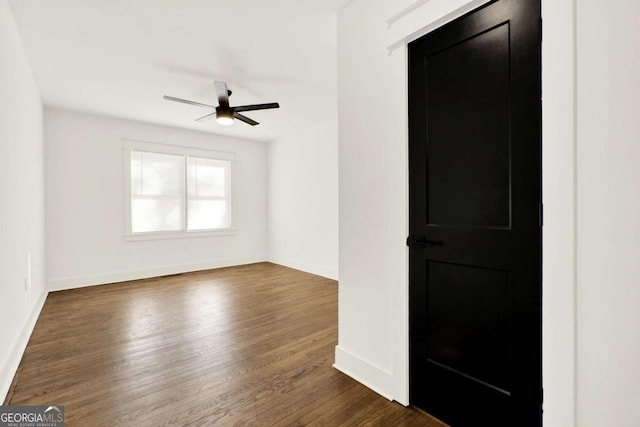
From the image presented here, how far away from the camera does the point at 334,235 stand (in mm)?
5027

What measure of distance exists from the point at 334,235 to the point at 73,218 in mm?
4043

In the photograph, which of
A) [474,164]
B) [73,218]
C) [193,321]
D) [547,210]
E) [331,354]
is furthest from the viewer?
[73,218]

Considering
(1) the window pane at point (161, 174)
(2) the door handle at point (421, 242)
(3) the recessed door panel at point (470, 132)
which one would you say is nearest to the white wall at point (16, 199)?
(1) the window pane at point (161, 174)

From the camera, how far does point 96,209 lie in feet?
15.5

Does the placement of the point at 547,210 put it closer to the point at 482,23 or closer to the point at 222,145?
the point at 482,23

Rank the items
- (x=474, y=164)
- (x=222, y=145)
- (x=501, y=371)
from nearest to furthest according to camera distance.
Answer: (x=501, y=371), (x=474, y=164), (x=222, y=145)

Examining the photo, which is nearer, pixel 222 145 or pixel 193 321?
pixel 193 321

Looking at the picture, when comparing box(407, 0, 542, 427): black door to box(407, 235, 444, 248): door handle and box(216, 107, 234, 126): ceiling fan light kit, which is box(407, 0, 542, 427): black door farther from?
box(216, 107, 234, 126): ceiling fan light kit

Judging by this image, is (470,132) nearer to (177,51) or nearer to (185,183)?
(177,51)

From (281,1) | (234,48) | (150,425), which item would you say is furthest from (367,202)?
(234,48)

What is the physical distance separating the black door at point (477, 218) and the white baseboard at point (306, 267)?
3.32 metres

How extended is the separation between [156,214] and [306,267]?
114 inches

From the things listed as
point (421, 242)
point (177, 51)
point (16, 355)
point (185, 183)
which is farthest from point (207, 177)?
point (421, 242)

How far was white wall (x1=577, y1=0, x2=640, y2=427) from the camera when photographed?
1.04 metres
